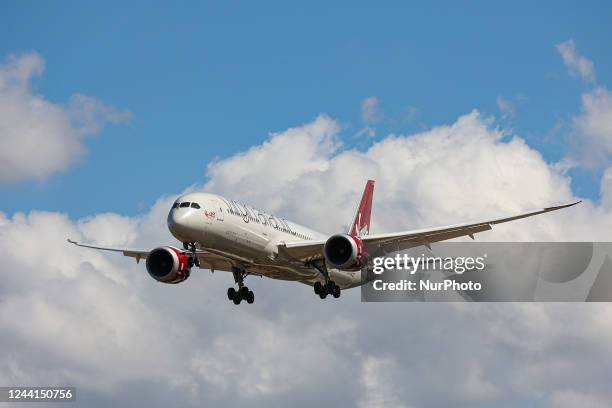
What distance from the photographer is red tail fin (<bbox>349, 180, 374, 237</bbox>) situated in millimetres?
68188

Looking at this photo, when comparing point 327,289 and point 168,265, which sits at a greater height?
point 168,265

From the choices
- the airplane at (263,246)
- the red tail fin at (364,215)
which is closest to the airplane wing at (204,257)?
the airplane at (263,246)

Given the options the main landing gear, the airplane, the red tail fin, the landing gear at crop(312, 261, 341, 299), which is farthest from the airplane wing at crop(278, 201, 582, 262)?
the red tail fin

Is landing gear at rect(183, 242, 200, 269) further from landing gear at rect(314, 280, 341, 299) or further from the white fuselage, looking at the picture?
landing gear at rect(314, 280, 341, 299)

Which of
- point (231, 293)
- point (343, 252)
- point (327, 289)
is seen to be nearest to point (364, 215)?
point (327, 289)

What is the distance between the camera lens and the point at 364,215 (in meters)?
70.1

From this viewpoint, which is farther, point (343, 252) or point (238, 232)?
point (343, 252)

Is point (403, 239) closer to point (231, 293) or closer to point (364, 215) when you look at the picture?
point (231, 293)

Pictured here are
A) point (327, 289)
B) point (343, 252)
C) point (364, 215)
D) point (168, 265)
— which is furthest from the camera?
A: point (364, 215)

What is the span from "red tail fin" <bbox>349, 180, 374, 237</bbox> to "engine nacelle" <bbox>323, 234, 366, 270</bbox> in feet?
43.7

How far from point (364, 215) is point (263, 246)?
1815 centimetres

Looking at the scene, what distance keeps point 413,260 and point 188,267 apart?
1191 centimetres

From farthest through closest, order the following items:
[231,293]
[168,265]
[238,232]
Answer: [231,293]
[168,265]
[238,232]

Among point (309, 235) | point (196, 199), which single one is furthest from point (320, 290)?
point (196, 199)
